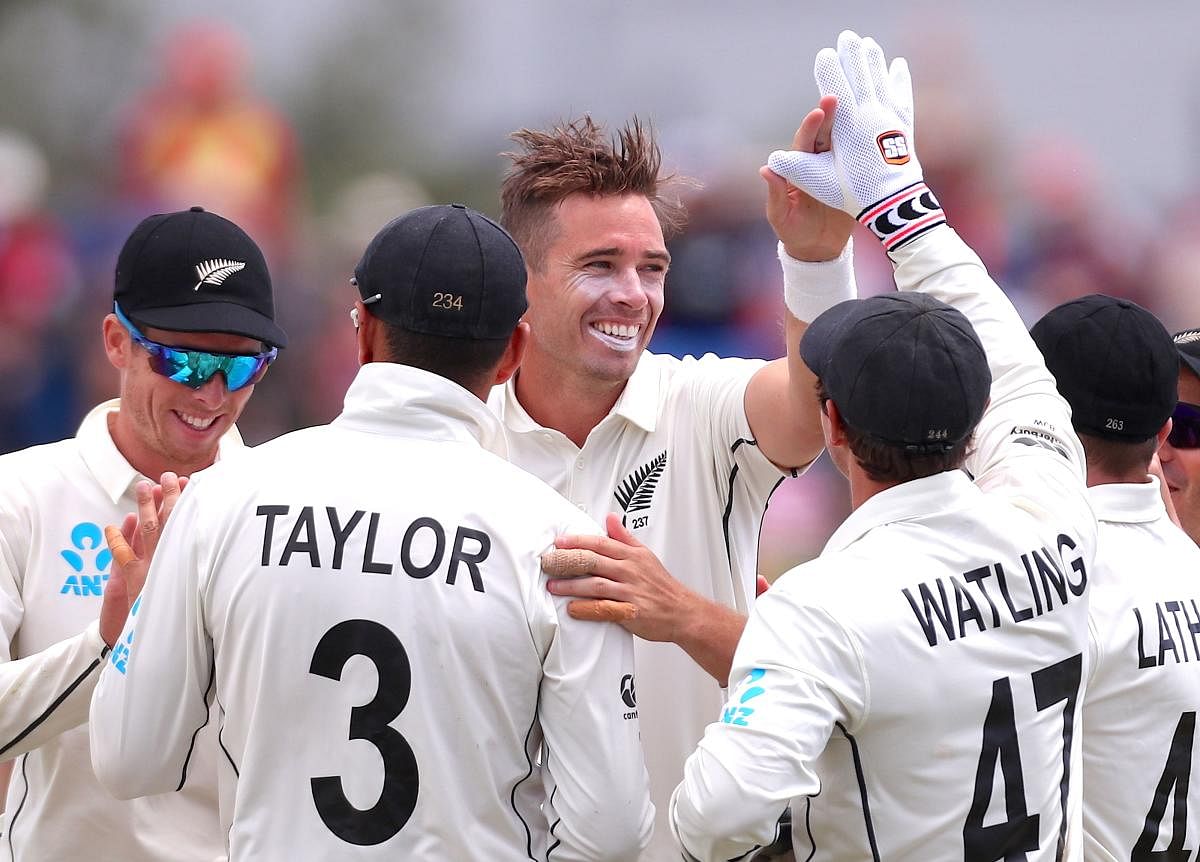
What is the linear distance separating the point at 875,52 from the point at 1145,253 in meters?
6.80

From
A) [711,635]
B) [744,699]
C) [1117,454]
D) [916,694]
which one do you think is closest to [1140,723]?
[1117,454]

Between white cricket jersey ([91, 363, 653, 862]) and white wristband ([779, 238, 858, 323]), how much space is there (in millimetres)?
1117

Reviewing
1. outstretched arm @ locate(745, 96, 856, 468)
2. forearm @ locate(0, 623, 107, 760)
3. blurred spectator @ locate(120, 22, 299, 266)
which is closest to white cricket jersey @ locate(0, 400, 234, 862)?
forearm @ locate(0, 623, 107, 760)

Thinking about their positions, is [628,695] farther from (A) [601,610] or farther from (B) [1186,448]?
(B) [1186,448]

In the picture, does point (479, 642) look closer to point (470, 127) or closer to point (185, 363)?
point (185, 363)

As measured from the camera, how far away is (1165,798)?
2.98 m

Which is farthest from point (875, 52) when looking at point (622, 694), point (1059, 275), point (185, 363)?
point (1059, 275)

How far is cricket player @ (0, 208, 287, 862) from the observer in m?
3.37

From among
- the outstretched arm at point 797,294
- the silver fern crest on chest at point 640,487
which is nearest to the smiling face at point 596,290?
the silver fern crest on chest at point 640,487

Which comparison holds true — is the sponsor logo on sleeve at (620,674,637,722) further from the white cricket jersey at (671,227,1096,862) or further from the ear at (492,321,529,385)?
the ear at (492,321,529,385)

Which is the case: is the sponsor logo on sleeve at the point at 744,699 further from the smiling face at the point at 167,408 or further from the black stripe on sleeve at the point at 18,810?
the black stripe on sleeve at the point at 18,810

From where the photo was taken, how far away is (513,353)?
285 cm

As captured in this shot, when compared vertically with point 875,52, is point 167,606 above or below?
below

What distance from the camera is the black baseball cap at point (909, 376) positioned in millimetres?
2590
